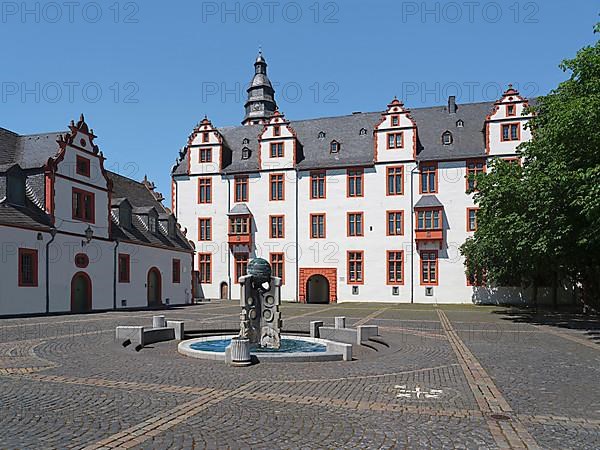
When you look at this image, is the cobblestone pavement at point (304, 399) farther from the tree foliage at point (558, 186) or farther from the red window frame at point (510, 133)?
the red window frame at point (510, 133)

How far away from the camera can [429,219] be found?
46.6 m

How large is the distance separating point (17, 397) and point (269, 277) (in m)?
8.73

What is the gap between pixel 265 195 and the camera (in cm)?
5084

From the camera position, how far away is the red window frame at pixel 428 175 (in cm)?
4697

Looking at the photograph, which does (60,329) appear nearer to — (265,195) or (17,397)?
(17,397)

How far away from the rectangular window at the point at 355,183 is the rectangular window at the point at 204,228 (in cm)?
1340

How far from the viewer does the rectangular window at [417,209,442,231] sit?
1825 inches

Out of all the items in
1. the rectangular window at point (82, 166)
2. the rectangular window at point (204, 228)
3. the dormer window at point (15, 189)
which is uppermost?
the rectangular window at point (82, 166)

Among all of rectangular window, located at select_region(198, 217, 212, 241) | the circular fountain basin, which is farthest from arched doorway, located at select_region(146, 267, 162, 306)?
the circular fountain basin

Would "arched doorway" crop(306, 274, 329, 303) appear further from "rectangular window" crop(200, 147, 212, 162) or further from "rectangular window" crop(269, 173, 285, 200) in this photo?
"rectangular window" crop(200, 147, 212, 162)

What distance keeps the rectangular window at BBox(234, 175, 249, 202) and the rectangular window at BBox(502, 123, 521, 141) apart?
22563 millimetres

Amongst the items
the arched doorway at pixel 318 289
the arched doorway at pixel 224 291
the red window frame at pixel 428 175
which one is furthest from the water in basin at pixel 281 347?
the arched doorway at pixel 318 289

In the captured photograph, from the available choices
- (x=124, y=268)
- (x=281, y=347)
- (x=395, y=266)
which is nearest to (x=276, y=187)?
(x=395, y=266)

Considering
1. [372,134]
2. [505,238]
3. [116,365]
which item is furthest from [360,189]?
[116,365]
